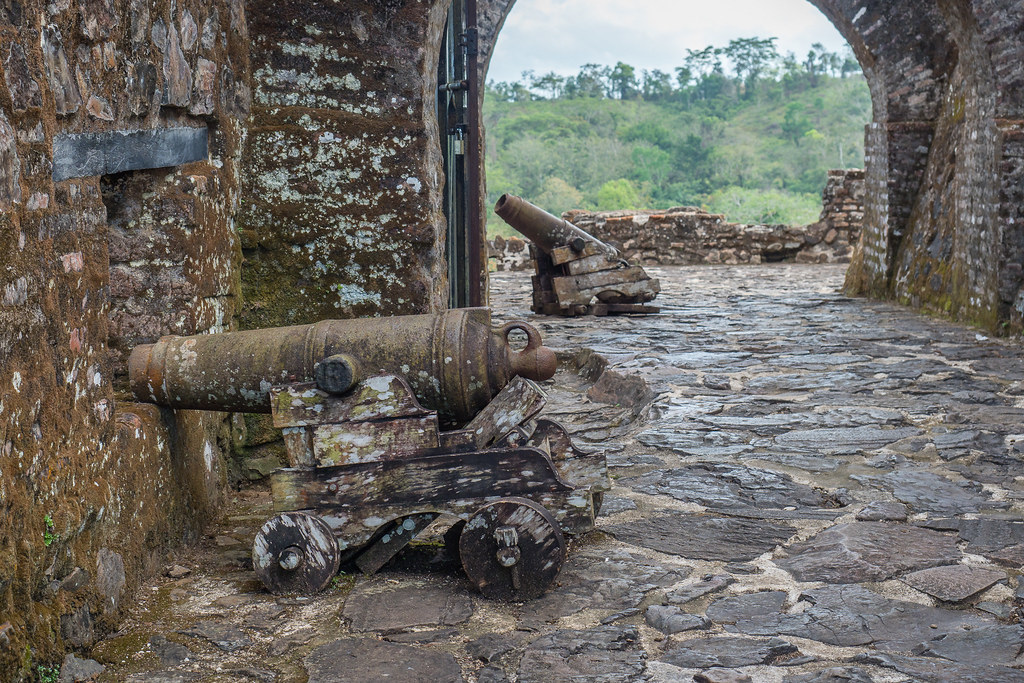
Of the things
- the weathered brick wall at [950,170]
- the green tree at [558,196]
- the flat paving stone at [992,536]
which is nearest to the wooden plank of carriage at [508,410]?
the flat paving stone at [992,536]

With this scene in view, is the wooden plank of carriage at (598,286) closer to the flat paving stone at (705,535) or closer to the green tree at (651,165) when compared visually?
the flat paving stone at (705,535)

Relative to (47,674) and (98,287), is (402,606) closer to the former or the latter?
(47,674)

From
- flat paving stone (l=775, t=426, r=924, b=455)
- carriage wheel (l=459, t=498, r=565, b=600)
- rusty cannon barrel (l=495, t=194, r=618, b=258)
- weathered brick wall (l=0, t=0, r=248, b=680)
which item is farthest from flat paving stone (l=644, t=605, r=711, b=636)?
rusty cannon barrel (l=495, t=194, r=618, b=258)

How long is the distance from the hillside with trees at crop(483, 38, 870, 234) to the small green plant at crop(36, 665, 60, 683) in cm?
4021

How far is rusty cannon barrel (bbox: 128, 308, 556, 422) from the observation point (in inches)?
106

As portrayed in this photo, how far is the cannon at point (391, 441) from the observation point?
2561 millimetres

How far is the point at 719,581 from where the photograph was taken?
2.64m

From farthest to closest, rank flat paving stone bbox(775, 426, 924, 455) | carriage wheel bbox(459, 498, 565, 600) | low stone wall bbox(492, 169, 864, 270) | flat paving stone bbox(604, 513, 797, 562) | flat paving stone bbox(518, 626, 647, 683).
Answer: low stone wall bbox(492, 169, 864, 270)
flat paving stone bbox(775, 426, 924, 455)
flat paving stone bbox(604, 513, 797, 562)
carriage wheel bbox(459, 498, 565, 600)
flat paving stone bbox(518, 626, 647, 683)

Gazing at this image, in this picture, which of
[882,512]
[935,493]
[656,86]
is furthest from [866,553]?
[656,86]

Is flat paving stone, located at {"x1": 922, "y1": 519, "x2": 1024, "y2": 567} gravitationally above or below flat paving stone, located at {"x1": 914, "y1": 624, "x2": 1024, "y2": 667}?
above

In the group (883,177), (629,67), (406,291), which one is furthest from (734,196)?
(406,291)

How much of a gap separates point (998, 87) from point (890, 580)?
542cm

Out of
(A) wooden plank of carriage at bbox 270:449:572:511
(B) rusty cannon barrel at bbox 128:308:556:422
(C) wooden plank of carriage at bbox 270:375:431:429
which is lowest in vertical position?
(A) wooden plank of carriage at bbox 270:449:572:511

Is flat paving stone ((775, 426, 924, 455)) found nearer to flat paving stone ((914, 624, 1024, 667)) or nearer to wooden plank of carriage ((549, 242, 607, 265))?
flat paving stone ((914, 624, 1024, 667))
